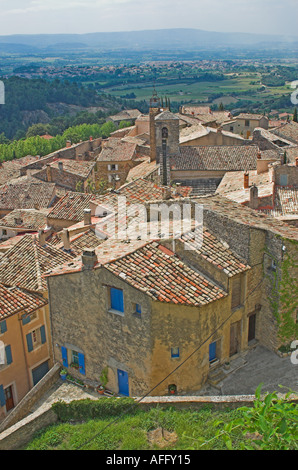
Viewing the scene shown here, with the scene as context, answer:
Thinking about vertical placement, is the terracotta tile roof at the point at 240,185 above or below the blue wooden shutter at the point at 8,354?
above

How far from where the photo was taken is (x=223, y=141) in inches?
1919

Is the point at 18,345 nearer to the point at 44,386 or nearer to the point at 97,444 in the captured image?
the point at 44,386

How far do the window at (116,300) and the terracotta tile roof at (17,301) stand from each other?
609cm

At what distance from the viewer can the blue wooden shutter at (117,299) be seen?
663 inches

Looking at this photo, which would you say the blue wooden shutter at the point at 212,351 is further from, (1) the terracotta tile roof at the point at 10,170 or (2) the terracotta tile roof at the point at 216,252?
(1) the terracotta tile roof at the point at 10,170

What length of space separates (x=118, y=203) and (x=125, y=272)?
44.5 ft

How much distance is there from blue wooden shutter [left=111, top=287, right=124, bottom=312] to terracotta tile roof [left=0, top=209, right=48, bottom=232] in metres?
23.8

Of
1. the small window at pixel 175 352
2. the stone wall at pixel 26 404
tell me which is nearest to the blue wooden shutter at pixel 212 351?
the small window at pixel 175 352

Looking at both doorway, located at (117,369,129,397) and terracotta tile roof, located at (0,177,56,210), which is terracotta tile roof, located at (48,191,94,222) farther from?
doorway, located at (117,369,129,397)

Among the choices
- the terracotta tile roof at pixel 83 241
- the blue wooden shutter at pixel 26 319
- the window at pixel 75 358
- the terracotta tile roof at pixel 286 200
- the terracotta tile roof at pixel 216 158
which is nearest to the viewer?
the window at pixel 75 358

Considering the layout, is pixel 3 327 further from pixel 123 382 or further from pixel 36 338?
pixel 123 382

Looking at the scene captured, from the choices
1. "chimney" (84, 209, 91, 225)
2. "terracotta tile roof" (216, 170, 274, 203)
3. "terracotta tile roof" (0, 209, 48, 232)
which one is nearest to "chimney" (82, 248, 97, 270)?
"chimney" (84, 209, 91, 225)

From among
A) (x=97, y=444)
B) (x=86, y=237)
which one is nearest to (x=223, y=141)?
(x=86, y=237)

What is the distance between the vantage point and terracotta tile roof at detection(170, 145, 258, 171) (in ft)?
128
